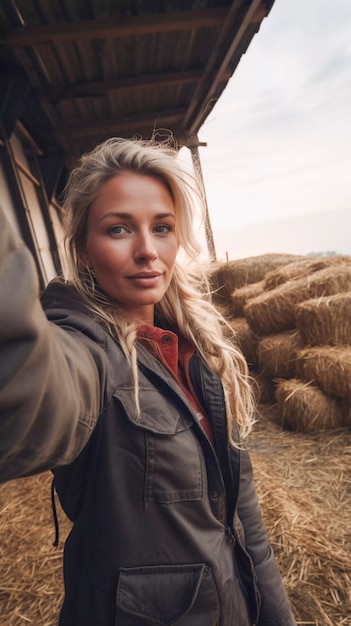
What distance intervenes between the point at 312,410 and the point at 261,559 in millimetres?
2685

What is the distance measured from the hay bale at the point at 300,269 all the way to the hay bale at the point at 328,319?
0.87m

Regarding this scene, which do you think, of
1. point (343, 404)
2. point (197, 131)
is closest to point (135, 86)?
point (197, 131)

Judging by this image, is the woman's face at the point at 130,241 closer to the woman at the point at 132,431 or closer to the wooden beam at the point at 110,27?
the woman at the point at 132,431

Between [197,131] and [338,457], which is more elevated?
[197,131]

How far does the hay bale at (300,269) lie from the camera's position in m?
5.04

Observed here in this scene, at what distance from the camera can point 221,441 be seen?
1243mm

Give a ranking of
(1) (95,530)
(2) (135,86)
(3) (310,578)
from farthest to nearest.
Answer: (2) (135,86)
(3) (310,578)
(1) (95,530)

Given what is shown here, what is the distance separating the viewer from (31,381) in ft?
→ 1.74

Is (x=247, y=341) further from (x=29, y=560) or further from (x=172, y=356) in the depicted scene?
(x=172, y=356)

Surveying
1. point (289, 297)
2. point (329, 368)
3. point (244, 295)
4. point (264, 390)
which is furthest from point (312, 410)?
point (244, 295)

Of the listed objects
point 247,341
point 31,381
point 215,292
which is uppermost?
point 31,381

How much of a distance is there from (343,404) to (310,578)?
7.01 ft

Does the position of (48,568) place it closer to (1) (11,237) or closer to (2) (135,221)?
(2) (135,221)

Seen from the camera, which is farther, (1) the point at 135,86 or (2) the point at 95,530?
(1) the point at 135,86
